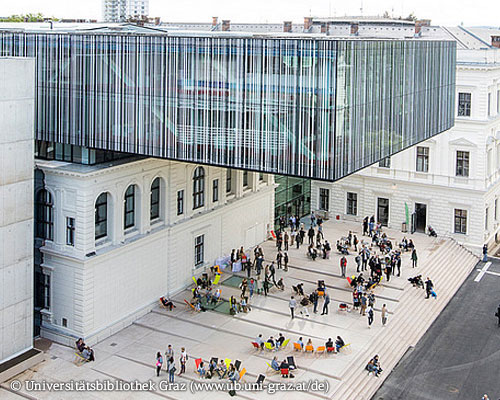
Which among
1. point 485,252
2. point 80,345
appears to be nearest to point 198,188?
point 80,345

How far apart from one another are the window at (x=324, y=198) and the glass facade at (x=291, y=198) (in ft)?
3.49

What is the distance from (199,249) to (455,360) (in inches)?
721

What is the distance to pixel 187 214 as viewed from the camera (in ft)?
151

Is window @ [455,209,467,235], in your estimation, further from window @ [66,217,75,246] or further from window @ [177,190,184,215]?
window @ [66,217,75,246]

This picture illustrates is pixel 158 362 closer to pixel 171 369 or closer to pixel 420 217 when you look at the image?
pixel 171 369

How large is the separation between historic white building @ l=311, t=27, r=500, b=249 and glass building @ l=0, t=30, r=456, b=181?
59.1ft

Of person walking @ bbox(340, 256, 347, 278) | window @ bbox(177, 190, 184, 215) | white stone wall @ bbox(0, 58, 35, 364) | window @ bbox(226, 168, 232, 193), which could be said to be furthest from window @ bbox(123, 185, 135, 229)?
person walking @ bbox(340, 256, 347, 278)

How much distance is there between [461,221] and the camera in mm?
59938

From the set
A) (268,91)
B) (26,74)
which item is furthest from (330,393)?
(26,74)

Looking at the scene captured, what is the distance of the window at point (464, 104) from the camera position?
58906 millimetres

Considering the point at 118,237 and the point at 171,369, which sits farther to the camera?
the point at 118,237

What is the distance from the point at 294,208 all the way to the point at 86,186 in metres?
30.2

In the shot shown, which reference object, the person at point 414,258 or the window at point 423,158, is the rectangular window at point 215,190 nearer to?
the person at point 414,258

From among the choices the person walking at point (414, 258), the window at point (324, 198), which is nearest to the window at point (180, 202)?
the person walking at point (414, 258)
